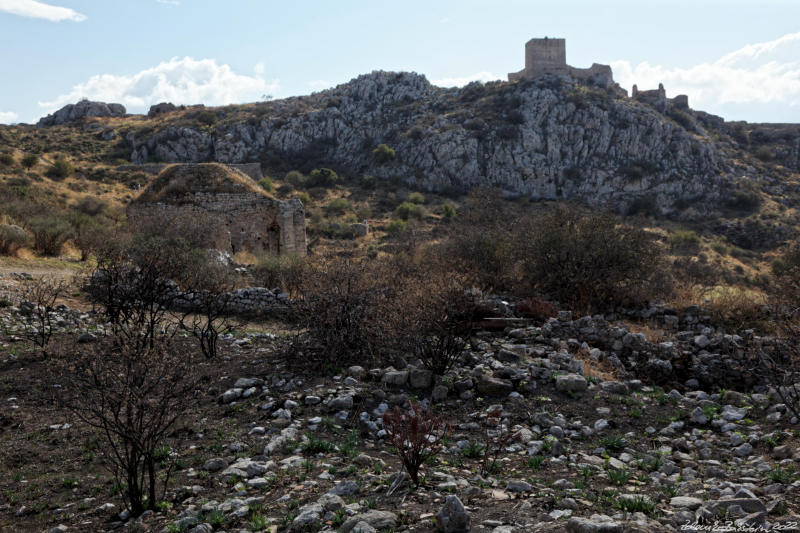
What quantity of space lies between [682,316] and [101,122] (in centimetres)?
6904

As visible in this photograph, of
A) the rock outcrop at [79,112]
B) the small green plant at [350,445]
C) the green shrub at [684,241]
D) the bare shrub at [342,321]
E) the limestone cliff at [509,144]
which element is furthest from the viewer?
the rock outcrop at [79,112]

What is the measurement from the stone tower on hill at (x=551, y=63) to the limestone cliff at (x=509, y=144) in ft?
15.5

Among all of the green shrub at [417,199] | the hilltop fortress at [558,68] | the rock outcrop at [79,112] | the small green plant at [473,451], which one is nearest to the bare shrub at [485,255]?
the small green plant at [473,451]

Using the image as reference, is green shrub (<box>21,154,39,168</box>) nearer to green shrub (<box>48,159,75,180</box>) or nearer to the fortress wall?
green shrub (<box>48,159,75,180</box>)

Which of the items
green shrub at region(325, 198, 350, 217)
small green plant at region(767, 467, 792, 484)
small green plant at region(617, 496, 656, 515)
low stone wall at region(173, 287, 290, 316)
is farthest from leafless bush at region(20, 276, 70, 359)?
green shrub at region(325, 198, 350, 217)

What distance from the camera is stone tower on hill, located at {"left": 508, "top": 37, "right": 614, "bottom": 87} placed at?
62.6m

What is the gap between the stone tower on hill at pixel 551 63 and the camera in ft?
205

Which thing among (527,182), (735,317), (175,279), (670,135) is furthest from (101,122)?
(735,317)

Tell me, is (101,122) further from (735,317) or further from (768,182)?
(768,182)

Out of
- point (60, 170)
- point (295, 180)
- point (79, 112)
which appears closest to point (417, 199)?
point (295, 180)

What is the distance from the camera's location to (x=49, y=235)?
16.0 m

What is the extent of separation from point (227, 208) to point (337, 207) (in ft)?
66.9

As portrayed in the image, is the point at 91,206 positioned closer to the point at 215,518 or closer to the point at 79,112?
the point at 215,518

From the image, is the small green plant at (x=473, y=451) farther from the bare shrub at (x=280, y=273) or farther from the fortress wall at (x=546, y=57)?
the fortress wall at (x=546, y=57)
